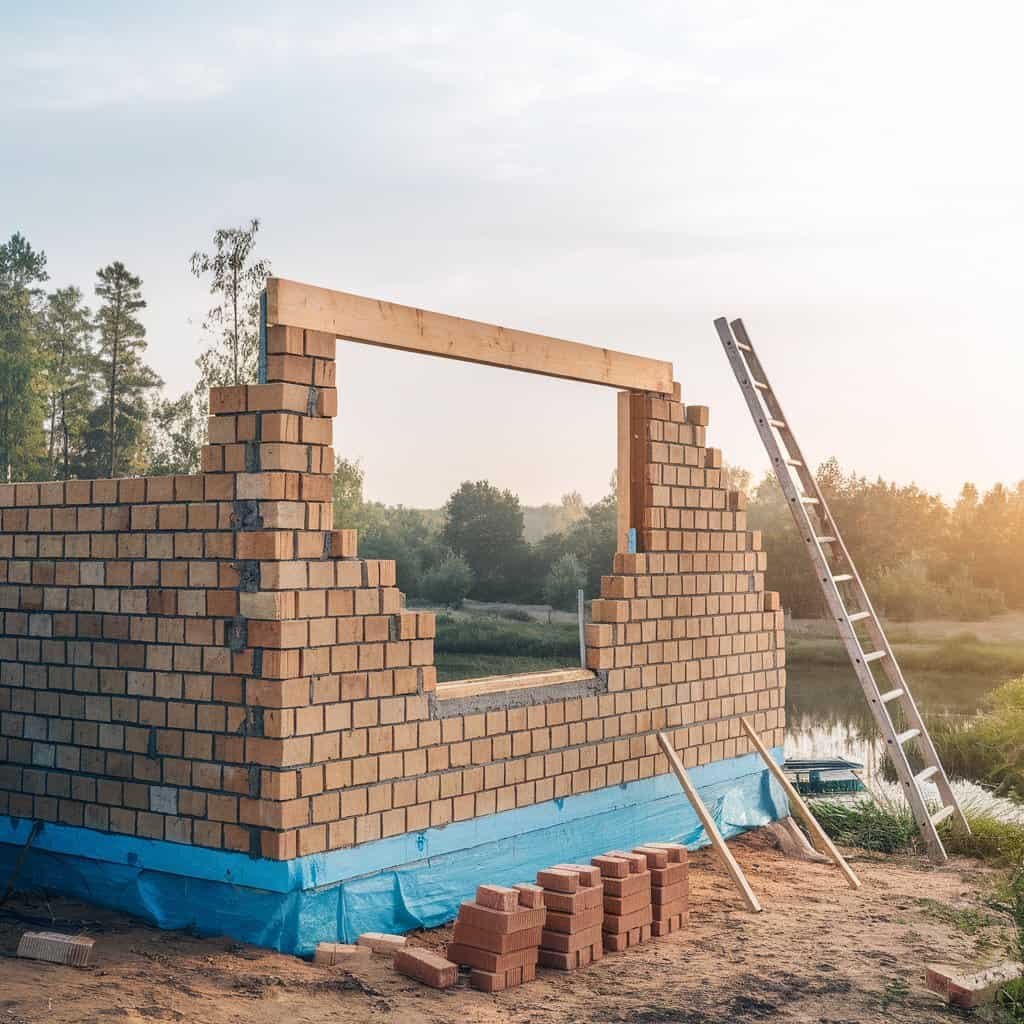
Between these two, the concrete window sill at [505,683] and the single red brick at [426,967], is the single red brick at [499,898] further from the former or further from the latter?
the concrete window sill at [505,683]

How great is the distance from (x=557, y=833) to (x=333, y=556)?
80.6 inches

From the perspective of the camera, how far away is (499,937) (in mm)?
4762

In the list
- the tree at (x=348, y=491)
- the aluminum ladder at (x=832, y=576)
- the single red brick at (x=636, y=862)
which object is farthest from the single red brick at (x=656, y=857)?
the tree at (x=348, y=491)

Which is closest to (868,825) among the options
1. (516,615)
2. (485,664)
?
(485,664)

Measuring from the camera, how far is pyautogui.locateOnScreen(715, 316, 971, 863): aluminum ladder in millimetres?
7438

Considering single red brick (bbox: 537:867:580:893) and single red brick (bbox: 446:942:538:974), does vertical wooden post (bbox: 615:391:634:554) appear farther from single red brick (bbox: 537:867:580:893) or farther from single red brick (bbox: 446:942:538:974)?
single red brick (bbox: 446:942:538:974)

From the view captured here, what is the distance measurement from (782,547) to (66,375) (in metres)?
19.0

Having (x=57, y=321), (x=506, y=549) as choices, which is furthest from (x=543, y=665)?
(x=57, y=321)

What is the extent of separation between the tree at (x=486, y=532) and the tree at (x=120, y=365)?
9.54m

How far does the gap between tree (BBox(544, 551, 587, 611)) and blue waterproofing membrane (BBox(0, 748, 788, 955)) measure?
2025 centimetres

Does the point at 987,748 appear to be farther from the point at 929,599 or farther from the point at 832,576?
the point at 929,599

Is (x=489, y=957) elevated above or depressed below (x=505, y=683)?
below

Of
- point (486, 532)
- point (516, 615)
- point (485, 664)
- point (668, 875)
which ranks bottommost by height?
point (485, 664)

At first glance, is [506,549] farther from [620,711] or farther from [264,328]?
[264,328]
